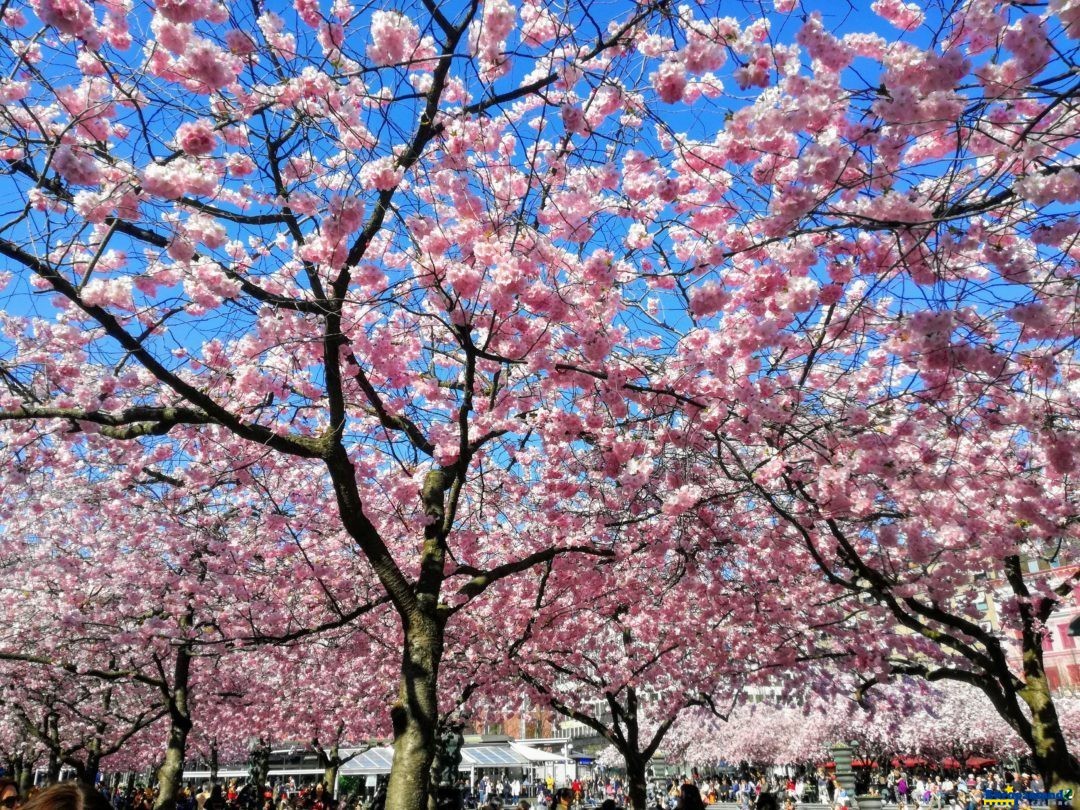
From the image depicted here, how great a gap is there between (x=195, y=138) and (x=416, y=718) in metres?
4.11

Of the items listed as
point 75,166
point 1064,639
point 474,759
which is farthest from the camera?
point 1064,639

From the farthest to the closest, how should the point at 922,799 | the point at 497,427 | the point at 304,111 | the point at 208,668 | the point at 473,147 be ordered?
1. the point at 922,799
2. the point at 208,668
3. the point at 497,427
4. the point at 473,147
5. the point at 304,111

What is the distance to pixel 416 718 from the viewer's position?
5.65 meters

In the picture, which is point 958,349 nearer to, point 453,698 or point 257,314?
point 257,314

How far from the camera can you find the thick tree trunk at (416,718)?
215 inches

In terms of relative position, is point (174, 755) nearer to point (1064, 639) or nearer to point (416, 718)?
point (416, 718)

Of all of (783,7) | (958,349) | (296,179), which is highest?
(783,7)

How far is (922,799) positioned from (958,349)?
96.5 ft

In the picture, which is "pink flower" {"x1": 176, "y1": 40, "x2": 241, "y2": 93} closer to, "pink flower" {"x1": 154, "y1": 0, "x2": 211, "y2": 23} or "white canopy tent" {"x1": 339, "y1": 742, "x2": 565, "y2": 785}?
"pink flower" {"x1": 154, "y1": 0, "x2": 211, "y2": 23}

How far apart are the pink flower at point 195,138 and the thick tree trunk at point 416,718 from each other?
3.65m

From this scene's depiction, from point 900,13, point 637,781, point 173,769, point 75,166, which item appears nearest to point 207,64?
point 75,166

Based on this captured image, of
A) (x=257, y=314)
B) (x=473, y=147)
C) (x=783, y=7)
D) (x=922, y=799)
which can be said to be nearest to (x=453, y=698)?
(x=257, y=314)

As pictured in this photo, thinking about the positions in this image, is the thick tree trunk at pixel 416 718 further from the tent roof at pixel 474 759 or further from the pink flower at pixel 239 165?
the tent roof at pixel 474 759

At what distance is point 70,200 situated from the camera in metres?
5.12
